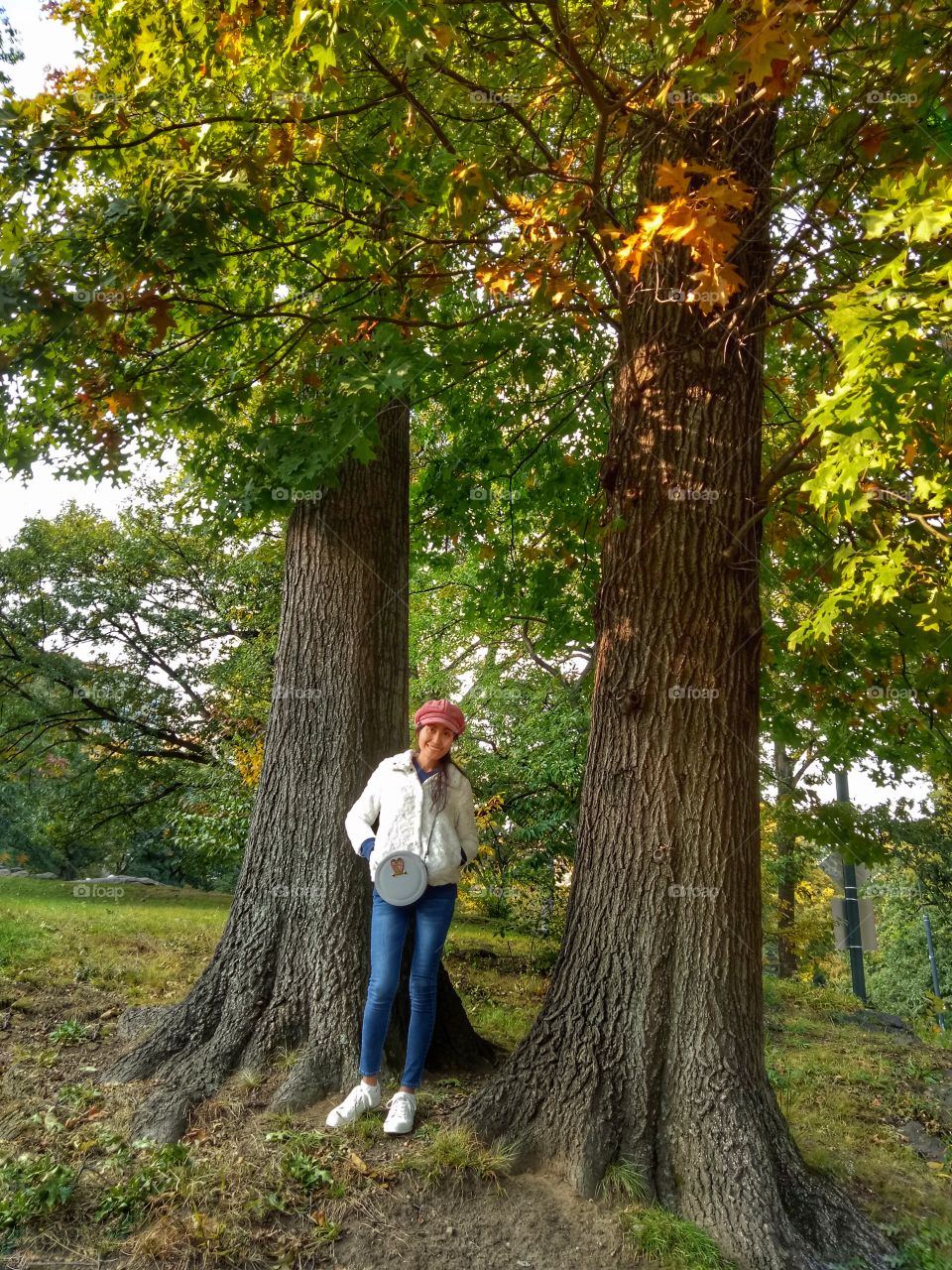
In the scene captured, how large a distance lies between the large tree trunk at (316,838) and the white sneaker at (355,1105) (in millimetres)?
288

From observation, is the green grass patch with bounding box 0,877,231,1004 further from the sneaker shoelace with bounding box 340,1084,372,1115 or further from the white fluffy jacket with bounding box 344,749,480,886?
the white fluffy jacket with bounding box 344,749,480,886

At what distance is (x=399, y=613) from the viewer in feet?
18.9

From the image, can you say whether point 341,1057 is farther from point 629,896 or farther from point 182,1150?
point 629,896

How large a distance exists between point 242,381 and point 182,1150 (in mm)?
4396

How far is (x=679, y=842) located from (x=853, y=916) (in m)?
11.2

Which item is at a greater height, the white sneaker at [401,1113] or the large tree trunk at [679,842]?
the large tree trunk at [679,842]

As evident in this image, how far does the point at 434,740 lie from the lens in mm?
4512

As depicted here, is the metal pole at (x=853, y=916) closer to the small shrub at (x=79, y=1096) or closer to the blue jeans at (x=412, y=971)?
the blue jeans at (x=412, y=971)

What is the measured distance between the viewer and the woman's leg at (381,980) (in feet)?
14.1

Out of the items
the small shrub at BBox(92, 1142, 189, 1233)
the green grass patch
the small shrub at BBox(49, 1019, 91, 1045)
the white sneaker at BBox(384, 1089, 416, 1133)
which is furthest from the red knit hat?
the green grass patch

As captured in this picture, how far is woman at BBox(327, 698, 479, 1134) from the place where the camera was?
4312mm

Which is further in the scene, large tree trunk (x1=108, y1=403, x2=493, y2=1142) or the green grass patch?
the green grass patch

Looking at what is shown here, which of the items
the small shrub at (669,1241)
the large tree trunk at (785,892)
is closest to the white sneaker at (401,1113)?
the small shrub at (669,1241)

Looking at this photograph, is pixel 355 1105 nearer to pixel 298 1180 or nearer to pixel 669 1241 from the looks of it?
pixel 298 1180
